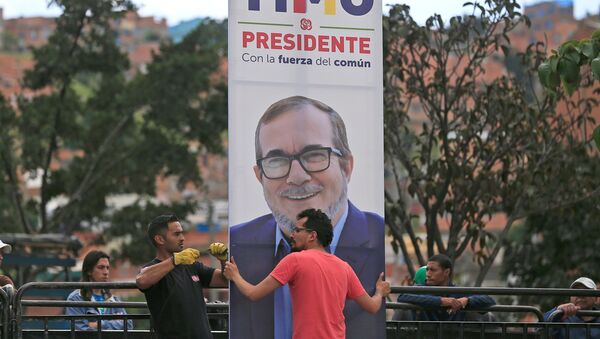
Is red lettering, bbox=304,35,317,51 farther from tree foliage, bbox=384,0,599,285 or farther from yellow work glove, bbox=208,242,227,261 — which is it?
tree foliage, bbox=384,0,599,285

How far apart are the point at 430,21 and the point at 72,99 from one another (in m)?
17.3

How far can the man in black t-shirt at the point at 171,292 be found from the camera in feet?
29.3

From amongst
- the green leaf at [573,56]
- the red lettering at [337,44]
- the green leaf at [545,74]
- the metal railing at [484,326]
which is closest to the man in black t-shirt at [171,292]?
the red lettering at [337,44]

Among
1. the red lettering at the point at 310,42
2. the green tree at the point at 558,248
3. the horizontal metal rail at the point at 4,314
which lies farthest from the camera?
the green tree at the point at 558,248

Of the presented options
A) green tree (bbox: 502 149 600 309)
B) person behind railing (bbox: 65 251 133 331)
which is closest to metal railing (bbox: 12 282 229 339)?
person behind railing (bbox: 65 251 133 331)

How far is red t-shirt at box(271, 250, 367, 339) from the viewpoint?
864cm

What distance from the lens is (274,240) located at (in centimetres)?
910

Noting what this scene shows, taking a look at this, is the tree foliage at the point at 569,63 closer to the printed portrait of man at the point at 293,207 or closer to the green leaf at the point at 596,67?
the green leaf at the point at 596,67

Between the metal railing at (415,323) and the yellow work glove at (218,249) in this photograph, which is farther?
the metal railing at (415,323)

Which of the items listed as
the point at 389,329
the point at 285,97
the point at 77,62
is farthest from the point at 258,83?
the point at 77,62

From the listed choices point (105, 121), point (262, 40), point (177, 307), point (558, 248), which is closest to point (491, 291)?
point (177, 307)

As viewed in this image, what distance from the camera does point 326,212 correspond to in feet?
30.1

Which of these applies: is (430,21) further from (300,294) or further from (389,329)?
(300,294)

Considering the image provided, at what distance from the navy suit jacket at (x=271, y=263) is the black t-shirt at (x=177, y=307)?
232mm
